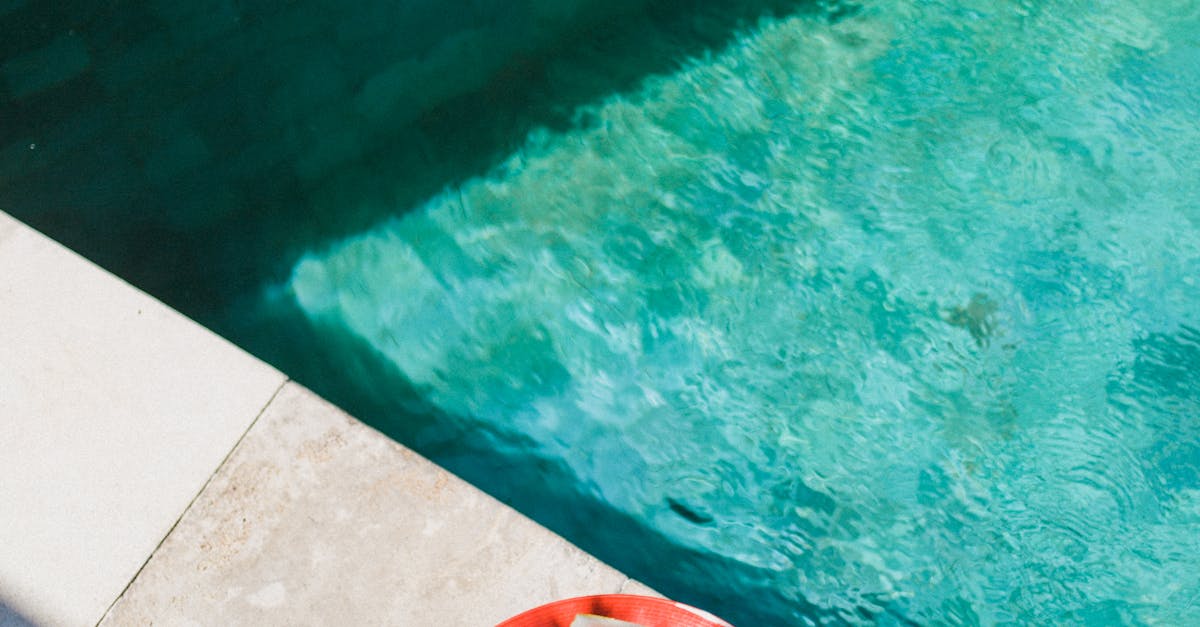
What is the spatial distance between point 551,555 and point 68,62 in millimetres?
2068

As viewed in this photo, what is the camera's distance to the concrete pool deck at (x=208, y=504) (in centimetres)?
175

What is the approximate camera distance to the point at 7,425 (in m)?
1.89

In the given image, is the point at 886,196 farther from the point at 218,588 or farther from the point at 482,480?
the point at 218,588

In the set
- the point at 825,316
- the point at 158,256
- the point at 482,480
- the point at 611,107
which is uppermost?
the point at 611,107

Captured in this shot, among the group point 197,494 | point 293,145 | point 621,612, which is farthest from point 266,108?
point 621,612

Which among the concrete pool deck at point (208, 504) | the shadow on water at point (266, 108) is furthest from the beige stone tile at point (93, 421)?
the shadow on water at point (266, 108)

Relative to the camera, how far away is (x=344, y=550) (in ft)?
5.87

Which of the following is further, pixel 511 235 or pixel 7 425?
pixel 511 235

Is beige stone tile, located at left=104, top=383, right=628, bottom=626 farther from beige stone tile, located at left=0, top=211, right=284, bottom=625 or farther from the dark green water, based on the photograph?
the dark green water

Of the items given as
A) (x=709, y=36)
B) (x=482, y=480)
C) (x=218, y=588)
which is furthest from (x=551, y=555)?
(x=709, y=36)

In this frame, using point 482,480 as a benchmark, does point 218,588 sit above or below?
above

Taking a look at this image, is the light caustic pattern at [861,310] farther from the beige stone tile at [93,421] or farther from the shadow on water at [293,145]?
the beige stone tile at [93,421]

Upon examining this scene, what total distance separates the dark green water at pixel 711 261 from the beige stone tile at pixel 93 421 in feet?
2.65

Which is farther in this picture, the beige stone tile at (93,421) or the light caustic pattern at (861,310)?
the light caustic pattern at (861,310)
